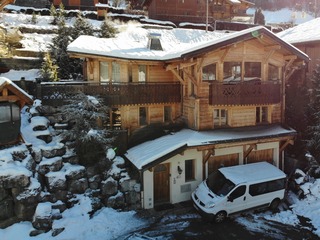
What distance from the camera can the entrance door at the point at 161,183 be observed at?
61.1ft

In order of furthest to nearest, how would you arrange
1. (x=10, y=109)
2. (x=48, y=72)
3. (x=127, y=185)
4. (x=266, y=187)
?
(x=48, y=72)
(x=127, y=185)
(x=266, y=187)
(x=10, y=109)

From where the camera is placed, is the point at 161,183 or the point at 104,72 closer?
the point at 161,183

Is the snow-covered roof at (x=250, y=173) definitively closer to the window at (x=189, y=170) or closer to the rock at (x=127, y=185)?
the window at (x=189, y=170)

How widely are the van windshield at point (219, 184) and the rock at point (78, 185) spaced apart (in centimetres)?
781

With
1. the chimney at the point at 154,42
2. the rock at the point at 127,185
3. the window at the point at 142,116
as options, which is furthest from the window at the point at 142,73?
the rock at the point at 127,185

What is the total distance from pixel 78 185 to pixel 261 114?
1467cm

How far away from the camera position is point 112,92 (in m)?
19.8

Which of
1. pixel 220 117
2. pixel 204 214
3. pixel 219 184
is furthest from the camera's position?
pixel 220 117

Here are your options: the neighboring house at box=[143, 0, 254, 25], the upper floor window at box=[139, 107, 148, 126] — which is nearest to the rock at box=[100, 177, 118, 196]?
the upper floor window at box=[139, 107, 148, 126]

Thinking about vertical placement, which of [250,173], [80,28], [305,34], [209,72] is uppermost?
[80,28]

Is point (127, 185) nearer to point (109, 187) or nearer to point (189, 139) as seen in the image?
point (109, 187)

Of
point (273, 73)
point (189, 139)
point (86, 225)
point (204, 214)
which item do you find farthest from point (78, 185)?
point (273, 73)

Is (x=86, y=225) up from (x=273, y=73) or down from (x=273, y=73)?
down

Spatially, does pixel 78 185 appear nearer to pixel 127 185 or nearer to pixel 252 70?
pixel 127 185
